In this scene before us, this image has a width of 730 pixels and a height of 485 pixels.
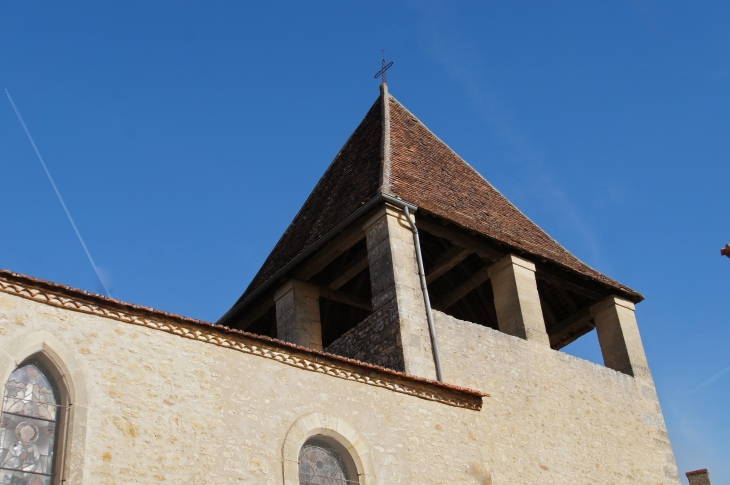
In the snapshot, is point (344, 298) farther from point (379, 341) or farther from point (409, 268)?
point (379, 341)

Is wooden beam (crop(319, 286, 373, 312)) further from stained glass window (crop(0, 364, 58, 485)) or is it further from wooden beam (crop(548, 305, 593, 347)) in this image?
stained glass window (crop(0, 364, 58, 485))

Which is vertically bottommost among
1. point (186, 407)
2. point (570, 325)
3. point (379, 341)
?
point (186, 407)

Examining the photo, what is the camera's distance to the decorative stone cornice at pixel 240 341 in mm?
7211

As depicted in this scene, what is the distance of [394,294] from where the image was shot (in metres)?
10.5

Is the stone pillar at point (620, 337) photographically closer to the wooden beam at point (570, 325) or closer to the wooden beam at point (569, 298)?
the wooden beam at point (570, 325)

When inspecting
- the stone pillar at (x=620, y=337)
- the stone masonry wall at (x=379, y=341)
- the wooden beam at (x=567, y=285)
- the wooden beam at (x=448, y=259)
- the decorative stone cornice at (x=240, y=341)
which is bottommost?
the decorative stone cornice at (x=240, y=341)

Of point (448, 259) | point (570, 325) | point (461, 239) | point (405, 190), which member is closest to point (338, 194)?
point (405, 190)

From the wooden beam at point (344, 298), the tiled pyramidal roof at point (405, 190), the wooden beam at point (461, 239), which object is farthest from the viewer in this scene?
the wooden beam at point (344, 298)

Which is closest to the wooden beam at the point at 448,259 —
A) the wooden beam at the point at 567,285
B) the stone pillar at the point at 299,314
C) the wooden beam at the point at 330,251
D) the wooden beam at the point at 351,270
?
the wooden beam at the point at 351,270

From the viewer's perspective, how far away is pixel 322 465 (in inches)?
326

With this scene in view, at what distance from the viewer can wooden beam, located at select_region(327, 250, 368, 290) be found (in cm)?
1209

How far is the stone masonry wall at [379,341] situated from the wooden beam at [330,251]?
1.23 metres

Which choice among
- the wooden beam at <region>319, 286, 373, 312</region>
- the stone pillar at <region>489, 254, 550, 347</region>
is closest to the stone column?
the stone pillar at <region>489, 254, 550, 347</region>

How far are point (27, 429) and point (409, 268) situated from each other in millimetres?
5163
